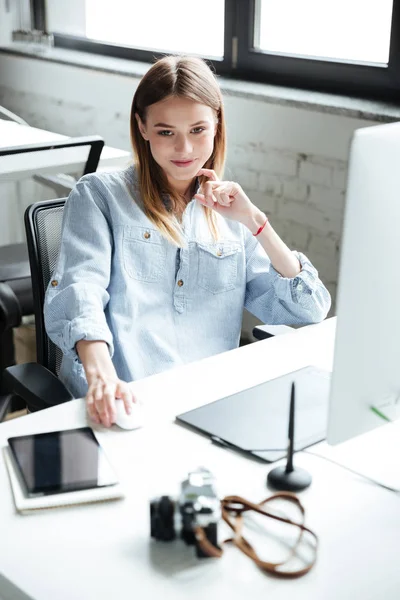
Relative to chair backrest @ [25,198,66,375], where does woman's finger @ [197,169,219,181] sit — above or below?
above

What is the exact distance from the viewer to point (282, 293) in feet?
5.78

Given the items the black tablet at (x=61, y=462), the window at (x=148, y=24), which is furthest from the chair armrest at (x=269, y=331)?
the window at (x=148, y=24)

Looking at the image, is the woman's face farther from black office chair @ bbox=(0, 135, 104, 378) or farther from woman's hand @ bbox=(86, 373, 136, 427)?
black office chair @ bbox=(0, 135, 104, 378)

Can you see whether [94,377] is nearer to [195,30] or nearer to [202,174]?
[202,174]

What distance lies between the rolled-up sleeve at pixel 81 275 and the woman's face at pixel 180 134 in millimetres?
146

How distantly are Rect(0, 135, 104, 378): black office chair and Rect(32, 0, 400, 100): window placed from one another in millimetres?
926

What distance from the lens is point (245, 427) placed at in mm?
1354

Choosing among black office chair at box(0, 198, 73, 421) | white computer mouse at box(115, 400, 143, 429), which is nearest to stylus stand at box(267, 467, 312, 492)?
white computer mouse at box(115, 400, 143, 429)

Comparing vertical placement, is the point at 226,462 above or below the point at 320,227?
above

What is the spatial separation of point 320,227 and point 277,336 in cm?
127

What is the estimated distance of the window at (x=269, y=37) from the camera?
9.59 feet

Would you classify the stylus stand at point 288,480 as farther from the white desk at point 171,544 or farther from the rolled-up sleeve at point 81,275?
the rolled-up sleeve at point 81,275

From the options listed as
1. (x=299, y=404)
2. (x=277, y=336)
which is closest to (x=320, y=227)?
(x=277, y=336)

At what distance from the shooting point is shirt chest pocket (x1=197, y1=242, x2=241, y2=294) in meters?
1.77
